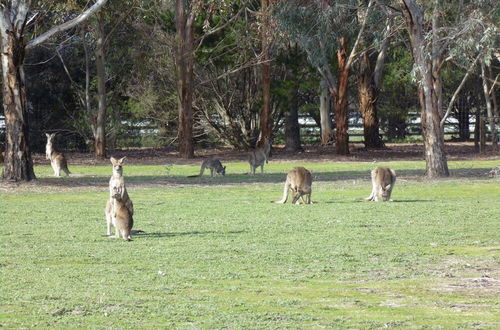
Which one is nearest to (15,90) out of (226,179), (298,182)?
(226,179)

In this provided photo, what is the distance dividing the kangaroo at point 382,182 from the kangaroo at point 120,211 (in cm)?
758

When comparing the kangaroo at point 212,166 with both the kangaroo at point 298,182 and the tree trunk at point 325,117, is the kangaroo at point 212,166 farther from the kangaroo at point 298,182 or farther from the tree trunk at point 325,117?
the tree trunk at point 325,117

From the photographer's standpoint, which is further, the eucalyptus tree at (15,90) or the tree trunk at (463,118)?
the tree trunk at (463,118)

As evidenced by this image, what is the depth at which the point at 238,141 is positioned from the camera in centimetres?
4616

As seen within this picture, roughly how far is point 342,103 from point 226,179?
15.3 metres

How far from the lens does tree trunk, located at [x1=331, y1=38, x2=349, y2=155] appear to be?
44.0 m

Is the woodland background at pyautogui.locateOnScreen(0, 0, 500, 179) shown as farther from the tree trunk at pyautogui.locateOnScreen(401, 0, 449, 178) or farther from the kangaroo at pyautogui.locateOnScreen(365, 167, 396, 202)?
the kangaroo at pyautogui.locateOnScreen(365, 167, 396, 202)

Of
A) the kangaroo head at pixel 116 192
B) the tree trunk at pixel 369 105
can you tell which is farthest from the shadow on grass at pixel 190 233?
the tree trunk at pixel 369 105

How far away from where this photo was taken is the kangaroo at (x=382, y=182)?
2111 cm

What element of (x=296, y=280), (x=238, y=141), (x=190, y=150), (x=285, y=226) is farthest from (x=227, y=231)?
(x=238, y=141)

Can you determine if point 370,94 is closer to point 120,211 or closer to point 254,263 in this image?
point 120,211

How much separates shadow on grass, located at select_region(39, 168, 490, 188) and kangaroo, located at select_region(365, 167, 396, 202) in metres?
7.68

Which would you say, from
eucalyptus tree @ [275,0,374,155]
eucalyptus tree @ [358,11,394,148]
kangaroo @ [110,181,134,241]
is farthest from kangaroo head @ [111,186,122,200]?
eucalyptus tree @ [358,11,394,148]

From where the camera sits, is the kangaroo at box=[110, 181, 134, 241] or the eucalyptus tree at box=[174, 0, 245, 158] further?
the eucalyptus tree at box=[174, 0, 245, 158]
